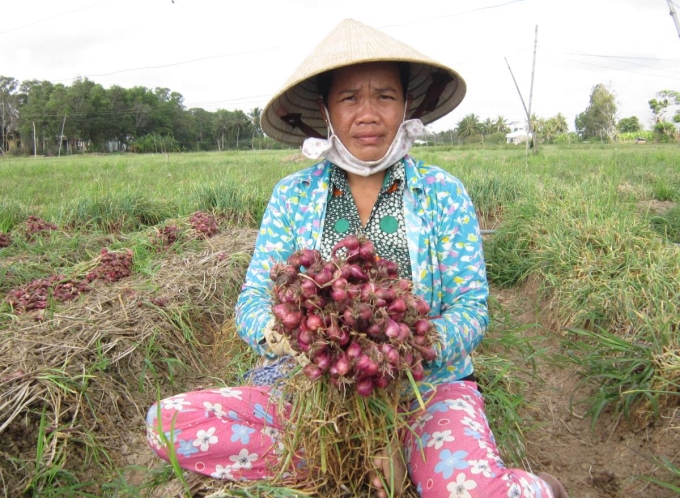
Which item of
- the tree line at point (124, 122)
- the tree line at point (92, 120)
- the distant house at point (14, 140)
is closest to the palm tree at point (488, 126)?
the tree line at point (124, 122)

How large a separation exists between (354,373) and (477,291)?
529 mm

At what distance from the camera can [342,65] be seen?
1.39 metres

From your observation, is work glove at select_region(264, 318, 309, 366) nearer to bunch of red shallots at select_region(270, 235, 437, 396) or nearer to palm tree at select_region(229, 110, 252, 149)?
bunch of red shallots at select_region(270, 235, 437, 396)

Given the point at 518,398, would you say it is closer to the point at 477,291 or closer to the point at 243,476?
the point at 477,291

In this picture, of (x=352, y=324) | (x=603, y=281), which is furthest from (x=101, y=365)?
(x=603, y=281)

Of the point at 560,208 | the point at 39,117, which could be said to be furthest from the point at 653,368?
the point at 39,117

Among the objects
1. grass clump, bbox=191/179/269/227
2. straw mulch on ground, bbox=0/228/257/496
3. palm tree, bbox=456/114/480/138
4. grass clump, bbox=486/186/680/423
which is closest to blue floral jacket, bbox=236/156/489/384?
straw mulch on ground, bbox=0/228/257/496

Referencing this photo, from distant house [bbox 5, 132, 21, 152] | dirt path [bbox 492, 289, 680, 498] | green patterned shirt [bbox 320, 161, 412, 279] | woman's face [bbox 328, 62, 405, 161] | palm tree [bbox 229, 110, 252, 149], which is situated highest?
palm tree [bbox 229, 110, 252, 149]

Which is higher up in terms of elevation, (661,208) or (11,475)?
(661,208)

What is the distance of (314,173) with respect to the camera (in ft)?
5.13

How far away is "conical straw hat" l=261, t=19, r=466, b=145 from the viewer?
1.42 metres

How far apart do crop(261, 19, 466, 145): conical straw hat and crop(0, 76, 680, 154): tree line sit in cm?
3835

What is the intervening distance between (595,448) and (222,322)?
6.58 feet

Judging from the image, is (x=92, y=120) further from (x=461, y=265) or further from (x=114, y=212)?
(x=461, y=265)
